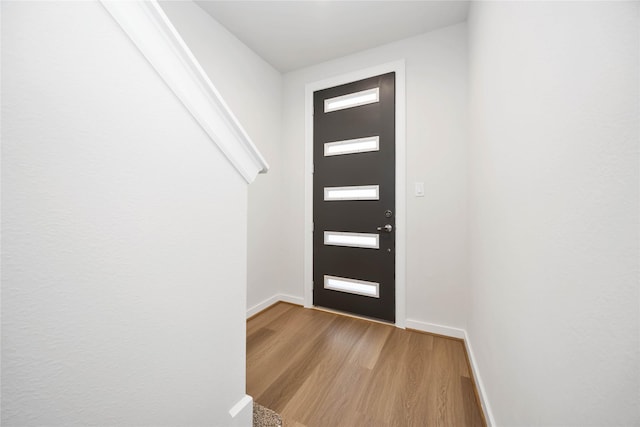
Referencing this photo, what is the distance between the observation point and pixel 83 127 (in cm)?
53

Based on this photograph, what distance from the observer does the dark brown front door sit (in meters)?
2.21

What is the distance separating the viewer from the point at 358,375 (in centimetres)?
151

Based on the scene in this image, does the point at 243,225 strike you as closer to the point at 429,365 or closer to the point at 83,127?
the point at 83,127

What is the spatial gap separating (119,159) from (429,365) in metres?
2.02

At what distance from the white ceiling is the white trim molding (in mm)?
1606

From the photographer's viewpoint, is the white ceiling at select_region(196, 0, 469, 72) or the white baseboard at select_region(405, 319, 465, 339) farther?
the white baseboard at select_region(405, 319, 465, 339)

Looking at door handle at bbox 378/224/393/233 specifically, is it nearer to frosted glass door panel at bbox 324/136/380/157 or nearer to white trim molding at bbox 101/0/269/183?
frosted glass door panel at bbox 324/136/380/157

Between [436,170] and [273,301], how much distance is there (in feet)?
7.18

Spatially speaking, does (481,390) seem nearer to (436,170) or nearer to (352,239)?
(352,239)

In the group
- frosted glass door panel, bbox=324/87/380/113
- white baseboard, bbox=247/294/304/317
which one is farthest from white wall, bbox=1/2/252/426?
frosted glass door panel, bbox=324/87/380/113

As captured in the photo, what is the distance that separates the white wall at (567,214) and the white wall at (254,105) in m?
1.99

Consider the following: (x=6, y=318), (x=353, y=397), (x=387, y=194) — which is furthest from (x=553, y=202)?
(x=387, y=194)

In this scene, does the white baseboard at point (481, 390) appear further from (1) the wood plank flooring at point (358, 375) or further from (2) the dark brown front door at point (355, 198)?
(2) the dark brown front door at point (355, 198)

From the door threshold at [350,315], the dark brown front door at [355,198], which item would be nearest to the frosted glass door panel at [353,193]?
the dark brown front door at [355,198]
